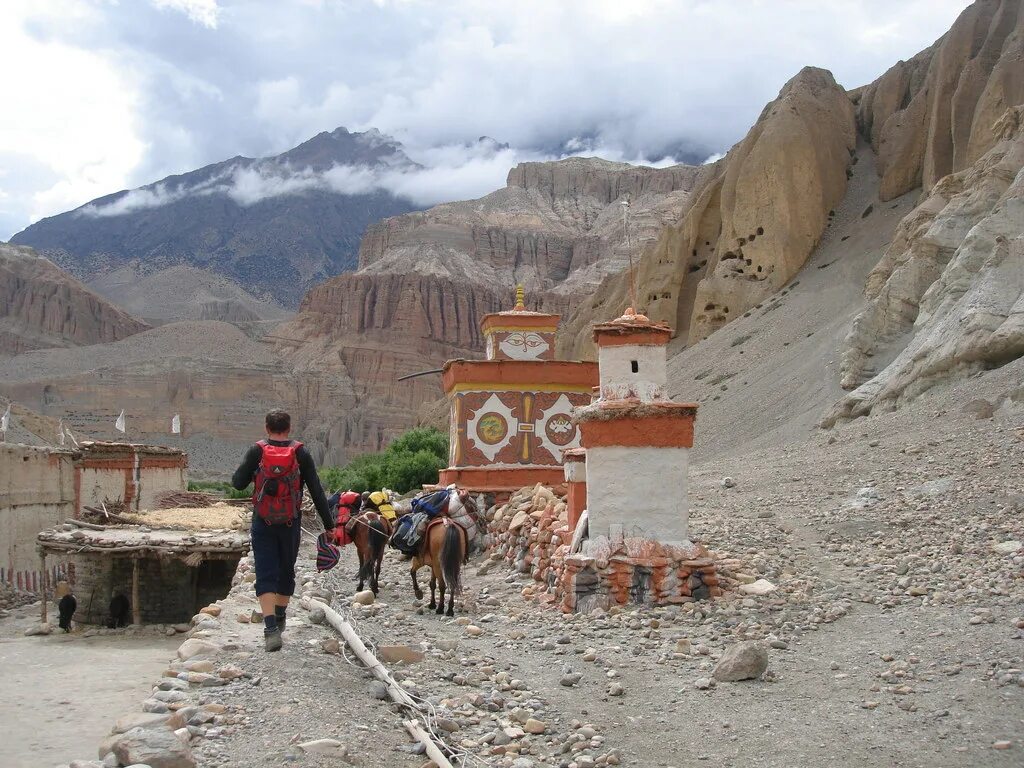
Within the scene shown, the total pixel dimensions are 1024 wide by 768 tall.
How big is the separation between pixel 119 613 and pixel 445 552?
1250cm

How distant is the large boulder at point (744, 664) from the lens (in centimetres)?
762

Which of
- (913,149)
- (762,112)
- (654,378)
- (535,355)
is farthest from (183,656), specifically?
(762,112)

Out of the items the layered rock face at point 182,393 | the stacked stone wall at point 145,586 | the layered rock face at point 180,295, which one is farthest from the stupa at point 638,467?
the layered rock face at point 180,295

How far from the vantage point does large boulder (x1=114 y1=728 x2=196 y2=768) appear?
5.34 meters

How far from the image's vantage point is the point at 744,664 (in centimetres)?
762

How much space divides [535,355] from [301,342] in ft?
380

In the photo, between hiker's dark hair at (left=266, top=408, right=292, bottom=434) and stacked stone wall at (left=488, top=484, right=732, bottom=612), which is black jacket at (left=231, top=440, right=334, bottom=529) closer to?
hiker's dark hair at (left=266, top=408, right=292, bottom=434)

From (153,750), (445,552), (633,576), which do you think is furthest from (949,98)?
(153,750)

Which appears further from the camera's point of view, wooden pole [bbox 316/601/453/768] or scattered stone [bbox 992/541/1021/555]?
scattered stone [bbox 992/541/1021/555]

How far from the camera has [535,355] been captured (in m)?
22.1

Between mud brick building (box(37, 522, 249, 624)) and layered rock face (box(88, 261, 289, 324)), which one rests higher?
layered rock face (box(88, 261, 289, 324))

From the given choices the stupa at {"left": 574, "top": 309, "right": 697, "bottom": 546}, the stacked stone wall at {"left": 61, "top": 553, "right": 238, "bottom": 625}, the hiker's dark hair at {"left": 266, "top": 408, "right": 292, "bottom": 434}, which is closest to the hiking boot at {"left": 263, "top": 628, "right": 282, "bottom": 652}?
the hiker's dark hair at {"left": 266, "top": 408, "right": 292, "bottom": 434}

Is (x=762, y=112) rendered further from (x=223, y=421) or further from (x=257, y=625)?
(x=223, y=421)

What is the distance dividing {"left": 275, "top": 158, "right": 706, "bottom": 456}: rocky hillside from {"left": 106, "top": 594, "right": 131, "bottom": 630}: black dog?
91.4 meters
